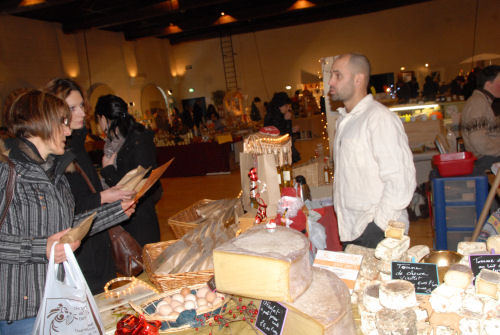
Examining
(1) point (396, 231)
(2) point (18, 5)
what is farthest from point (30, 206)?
(2) point (18, 5)

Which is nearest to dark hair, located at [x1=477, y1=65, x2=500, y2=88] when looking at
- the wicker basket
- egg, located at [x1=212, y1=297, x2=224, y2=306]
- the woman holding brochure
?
the wicker basket

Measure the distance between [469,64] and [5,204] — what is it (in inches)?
597

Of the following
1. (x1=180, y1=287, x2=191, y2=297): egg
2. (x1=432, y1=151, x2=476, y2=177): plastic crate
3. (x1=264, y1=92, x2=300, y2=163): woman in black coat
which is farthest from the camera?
(x1=264, y1=92, x2=300, y2=163): woman in black coat

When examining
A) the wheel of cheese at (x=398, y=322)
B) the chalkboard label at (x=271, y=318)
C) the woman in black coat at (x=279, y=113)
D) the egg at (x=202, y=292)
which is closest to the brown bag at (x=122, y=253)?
the egg at (x=202, y=292)

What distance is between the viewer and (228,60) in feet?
57.4

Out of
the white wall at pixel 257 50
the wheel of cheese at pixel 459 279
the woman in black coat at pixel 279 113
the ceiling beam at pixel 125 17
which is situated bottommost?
the wheel of cheese at pixel 459 279

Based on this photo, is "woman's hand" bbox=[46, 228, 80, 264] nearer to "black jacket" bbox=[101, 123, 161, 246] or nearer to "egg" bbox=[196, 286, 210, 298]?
"egg" bbox=[196, 286, 210, 298]

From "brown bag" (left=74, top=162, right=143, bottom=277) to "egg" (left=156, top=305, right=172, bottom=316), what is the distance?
61 centimetres

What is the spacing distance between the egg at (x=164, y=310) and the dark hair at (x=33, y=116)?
84 cm

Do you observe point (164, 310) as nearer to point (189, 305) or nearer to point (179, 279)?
point (189, 305)

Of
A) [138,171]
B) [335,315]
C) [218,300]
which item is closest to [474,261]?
[335,315]

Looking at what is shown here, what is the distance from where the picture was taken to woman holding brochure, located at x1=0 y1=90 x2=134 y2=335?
1415mm

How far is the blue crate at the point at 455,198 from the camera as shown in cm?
311

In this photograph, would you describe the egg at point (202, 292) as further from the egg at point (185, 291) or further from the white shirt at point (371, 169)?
the white shirt at point (371, 169)
